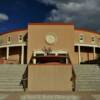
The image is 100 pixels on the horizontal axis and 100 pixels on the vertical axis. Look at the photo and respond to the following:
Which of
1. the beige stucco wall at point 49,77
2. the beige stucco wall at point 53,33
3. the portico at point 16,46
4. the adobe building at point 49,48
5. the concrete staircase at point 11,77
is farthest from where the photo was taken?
the portico at point 16,46

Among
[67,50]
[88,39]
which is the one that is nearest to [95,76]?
[67,50]

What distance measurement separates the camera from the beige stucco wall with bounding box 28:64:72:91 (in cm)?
2125

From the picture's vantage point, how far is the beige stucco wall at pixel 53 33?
38781 millimetres

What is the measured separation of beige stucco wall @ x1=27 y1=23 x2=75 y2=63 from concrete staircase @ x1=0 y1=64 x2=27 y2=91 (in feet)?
37.6

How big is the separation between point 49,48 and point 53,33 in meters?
2.15

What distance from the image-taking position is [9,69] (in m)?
26.7

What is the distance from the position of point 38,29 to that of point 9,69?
44.6ft

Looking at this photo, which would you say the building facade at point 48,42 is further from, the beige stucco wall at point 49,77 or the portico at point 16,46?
the beige stucco wall at point 49,77

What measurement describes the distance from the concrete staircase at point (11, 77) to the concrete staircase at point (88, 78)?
14.8 feet

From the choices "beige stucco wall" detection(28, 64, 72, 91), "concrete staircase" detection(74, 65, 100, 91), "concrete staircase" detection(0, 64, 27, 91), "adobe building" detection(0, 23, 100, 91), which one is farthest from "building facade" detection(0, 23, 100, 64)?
"beige stucco wall" detection(28, 64, 72, 91)

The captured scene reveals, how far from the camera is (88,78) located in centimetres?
2278

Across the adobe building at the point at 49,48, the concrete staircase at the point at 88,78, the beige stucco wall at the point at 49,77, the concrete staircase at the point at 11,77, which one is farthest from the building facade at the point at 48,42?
the beige stucco wall at the point at 49,77

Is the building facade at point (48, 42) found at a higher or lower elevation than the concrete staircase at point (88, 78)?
higher

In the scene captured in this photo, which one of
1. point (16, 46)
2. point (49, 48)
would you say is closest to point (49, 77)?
point (49, 48)
